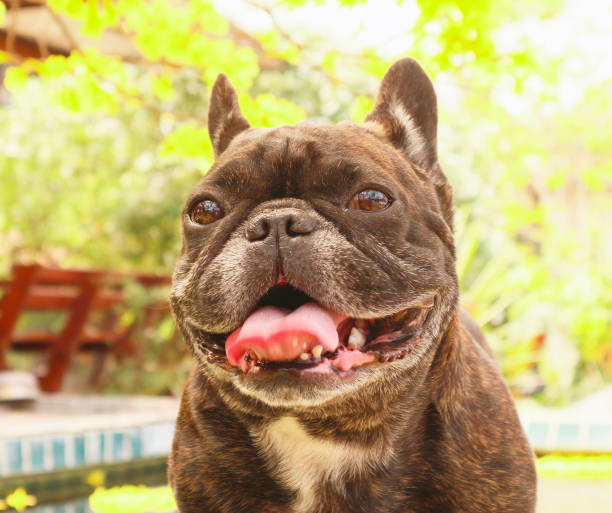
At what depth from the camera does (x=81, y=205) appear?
971 centimetres

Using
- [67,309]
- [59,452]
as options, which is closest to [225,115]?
[59,452]

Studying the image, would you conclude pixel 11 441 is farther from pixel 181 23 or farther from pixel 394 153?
pixel 394 153

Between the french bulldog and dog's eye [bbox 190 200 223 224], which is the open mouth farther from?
dog's eye [bbox 190 200 223 224]

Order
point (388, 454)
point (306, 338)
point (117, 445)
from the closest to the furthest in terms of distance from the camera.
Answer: point (306, 338), point (388, 454), point (117, 445)

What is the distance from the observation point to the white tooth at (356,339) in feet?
6.40

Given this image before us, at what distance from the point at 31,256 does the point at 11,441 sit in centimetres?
594

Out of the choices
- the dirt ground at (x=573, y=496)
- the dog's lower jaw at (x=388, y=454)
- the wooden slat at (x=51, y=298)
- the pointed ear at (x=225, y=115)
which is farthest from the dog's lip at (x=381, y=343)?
the wooden slat at (x=51, y=298)

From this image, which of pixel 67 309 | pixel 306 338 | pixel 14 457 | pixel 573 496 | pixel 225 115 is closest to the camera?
pixel 306 338

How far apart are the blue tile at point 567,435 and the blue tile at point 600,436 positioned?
115 mm

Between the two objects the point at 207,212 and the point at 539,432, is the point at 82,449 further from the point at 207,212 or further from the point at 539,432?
the point at 207,212

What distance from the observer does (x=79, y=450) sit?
521cm

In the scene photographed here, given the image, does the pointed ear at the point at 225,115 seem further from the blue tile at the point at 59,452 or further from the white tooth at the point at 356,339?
the blue tile at the point at 59,452

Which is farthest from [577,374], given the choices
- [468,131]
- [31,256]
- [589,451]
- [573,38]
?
[31,256]

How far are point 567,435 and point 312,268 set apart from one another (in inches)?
194
